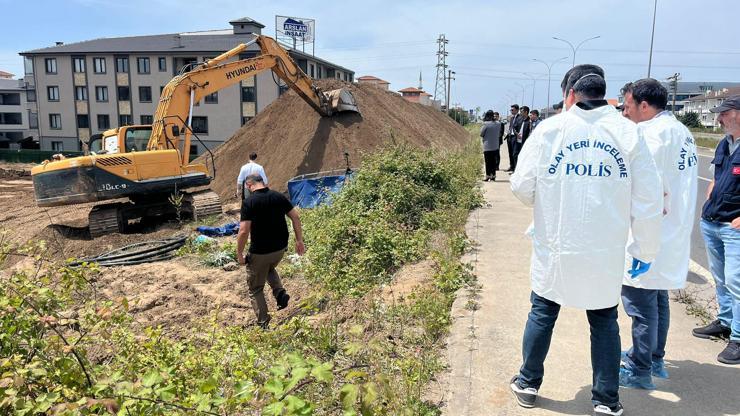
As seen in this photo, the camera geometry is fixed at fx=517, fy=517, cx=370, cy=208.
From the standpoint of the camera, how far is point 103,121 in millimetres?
48906

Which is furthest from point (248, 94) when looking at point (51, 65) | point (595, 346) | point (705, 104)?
point (705, 104)

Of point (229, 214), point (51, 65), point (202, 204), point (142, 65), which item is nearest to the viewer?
point (202, 204)

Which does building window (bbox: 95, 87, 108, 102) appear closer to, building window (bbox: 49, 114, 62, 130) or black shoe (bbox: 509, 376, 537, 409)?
building window (bbox: 49, 114, 62, 130)

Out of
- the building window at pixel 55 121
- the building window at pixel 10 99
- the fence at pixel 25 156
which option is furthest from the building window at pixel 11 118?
the fence at pixel 25 156

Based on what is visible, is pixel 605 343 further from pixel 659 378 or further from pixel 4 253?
pixel 4 253

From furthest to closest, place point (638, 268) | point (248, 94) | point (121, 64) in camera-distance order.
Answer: point (121, 64) → point (248, 94) → point (638, 268)

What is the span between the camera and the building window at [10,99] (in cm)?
7006

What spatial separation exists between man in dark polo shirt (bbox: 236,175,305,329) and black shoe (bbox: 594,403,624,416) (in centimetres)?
380

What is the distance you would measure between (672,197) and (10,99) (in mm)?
85750

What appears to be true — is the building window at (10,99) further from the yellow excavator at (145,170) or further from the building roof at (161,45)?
the yellow excavator at (145,170)

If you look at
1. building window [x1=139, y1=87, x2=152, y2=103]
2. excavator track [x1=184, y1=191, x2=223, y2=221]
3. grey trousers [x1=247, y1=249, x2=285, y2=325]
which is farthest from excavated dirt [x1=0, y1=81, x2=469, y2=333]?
building window [x1=139, y1=87, x2=152, y2=103]

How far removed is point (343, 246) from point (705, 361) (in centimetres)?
462

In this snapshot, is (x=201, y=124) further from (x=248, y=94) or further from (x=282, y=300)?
(x=282, y=300)

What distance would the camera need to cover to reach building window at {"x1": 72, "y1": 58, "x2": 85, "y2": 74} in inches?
1895
